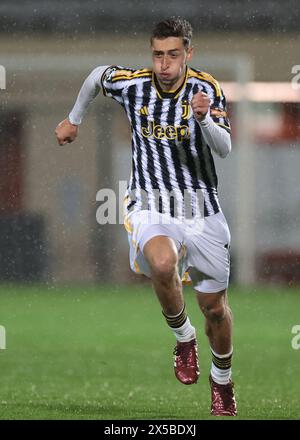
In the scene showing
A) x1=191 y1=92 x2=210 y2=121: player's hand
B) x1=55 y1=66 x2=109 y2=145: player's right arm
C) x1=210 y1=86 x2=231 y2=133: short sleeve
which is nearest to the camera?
x1=191 y1=92 x2=210 y2=121: player's hand

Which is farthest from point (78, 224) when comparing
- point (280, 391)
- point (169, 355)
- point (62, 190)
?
point (280, 391)

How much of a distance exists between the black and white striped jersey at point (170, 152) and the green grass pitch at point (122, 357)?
1102mm

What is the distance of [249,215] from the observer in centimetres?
2209

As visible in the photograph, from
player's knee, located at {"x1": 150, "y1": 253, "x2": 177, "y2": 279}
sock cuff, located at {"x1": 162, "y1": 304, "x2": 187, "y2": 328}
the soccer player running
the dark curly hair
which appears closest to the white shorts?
the soccer player running

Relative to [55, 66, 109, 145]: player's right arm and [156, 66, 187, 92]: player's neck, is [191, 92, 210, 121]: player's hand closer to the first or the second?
[156, 66, 187, 92]: player's neck

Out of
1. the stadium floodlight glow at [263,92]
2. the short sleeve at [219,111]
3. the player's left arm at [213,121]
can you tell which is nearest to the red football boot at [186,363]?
the player's left arm at [213,121]

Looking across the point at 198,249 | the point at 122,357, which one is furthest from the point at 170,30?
the point at 122,357

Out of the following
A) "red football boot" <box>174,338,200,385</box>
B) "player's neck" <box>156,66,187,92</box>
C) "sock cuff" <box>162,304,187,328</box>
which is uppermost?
"player's neck" <box>156,66,187,92</box>

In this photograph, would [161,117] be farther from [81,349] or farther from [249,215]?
[249,215]

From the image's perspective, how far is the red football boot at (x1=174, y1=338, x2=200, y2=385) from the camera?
7.19m

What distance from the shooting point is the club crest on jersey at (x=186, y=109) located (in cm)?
711

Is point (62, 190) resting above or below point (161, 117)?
below

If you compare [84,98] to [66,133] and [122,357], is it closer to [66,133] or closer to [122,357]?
[66,133]

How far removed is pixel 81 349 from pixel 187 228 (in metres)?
4.96
